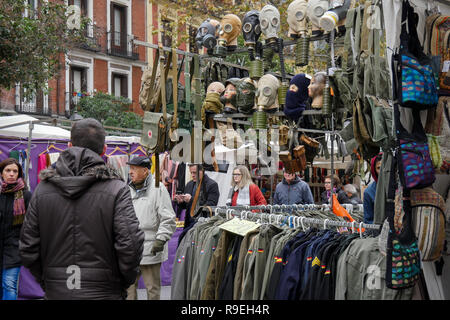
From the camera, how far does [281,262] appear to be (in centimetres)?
403

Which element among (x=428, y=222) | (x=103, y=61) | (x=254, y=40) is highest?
(x=103, y=61)

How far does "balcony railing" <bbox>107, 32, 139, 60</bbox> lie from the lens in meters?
26.3

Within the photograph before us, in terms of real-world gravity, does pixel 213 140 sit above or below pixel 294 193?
above

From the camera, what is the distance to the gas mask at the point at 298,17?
5391 mm

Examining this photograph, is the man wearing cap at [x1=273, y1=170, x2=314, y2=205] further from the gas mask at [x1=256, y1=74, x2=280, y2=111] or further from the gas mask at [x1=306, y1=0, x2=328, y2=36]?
the gas mask at [x1=306, y1=0, x2=328, y2=36]

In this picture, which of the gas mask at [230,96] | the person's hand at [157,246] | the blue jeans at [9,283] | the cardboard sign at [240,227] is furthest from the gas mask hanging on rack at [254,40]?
the blue jeans at [9,283]

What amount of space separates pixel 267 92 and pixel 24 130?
468 centimetres

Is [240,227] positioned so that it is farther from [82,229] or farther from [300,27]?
[300,27]

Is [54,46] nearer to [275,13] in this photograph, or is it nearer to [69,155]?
[275,13]

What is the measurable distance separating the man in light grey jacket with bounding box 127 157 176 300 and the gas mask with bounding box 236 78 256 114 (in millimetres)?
1254

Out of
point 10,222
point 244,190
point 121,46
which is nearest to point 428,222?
point 10,222

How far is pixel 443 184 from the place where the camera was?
11.5 feet

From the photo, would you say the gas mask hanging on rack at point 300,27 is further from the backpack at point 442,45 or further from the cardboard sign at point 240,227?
the backpack at point 442,45
